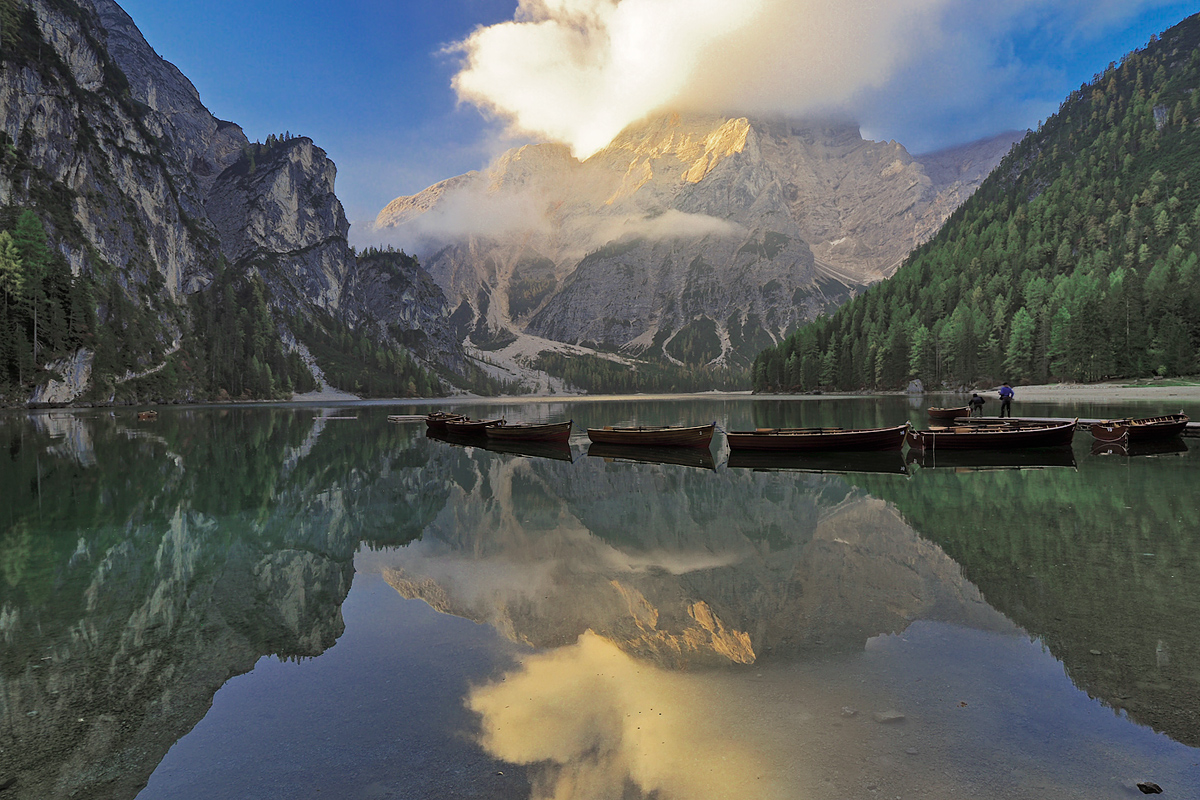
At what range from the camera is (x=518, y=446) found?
5244 centimetres

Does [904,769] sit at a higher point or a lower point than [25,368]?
lower

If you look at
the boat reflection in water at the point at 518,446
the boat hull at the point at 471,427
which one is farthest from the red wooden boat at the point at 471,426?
the boat reflection in water at the point at 518,446

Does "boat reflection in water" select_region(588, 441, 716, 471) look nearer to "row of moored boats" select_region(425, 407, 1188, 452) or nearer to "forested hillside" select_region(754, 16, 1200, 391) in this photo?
"row of moored boats" select_region(425, 407, 1188, 452)

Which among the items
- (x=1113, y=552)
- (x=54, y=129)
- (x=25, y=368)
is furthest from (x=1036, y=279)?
(x=54, y=129)

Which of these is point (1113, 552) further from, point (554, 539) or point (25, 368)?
point (25, 368)

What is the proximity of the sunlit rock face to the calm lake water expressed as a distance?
10cm

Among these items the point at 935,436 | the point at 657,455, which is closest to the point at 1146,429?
the point at 935,436

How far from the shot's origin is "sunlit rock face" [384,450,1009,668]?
10.9m

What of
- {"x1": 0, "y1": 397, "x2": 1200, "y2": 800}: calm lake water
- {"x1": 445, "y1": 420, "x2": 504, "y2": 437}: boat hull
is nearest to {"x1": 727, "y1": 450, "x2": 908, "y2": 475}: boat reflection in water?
{"x1": 0, "y1": 397, "x2": 1200, "y2": 800}: calm lake water

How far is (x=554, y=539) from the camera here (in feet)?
63.0

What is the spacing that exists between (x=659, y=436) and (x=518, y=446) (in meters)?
13.3

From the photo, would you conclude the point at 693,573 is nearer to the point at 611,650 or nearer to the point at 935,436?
the point at 611,650

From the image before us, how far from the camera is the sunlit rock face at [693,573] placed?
10945mm

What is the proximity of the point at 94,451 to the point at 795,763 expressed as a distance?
176 ft
